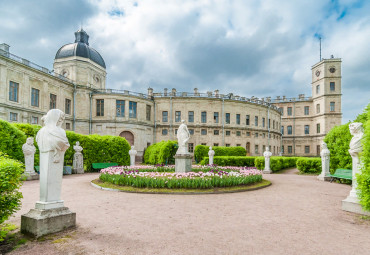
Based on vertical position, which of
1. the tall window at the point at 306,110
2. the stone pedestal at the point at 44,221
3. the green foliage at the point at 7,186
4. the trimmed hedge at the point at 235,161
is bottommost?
the trimmed hedge at the point at 235,161

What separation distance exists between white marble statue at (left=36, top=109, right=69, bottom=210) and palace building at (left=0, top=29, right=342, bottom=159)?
25.2 meters

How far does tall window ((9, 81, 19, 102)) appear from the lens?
25.7m

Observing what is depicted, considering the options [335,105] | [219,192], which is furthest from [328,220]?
[335,105]

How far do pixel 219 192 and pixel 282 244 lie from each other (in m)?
5.39

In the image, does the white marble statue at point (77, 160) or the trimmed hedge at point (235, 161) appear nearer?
the white marble statue at point (77, 160)

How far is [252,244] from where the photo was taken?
457 cm

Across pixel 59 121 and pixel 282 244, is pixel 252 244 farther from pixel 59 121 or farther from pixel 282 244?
pixel 59 121

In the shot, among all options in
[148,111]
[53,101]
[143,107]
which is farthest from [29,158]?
[148,111]

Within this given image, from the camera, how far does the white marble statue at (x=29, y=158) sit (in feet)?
46.2

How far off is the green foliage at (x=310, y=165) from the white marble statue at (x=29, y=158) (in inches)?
790

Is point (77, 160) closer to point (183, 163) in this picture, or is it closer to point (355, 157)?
point (183, 163)

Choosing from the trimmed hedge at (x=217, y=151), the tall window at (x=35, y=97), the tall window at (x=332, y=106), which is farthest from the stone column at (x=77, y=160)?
the tall window at (x=332, y=106)

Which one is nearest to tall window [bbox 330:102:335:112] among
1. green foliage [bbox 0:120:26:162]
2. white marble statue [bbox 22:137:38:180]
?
white marble statue [bbox 22:137:38:180]

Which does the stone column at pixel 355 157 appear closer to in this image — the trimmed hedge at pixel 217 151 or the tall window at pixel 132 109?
the trimmed hedge at pixel 217 151
